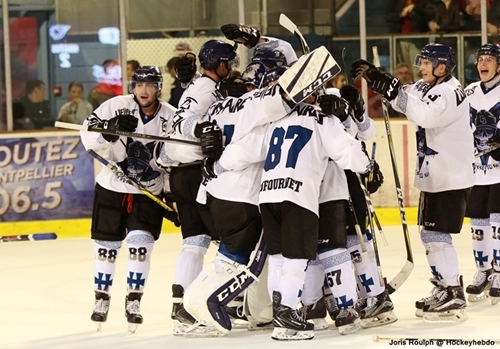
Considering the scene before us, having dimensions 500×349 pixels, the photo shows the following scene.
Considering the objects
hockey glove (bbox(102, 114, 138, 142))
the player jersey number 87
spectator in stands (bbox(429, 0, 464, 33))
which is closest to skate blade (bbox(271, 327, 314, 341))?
the player jersey number 87

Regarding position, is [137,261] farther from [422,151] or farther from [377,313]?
[422,151]

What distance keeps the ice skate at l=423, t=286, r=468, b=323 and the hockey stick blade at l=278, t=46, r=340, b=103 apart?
49.1 inches

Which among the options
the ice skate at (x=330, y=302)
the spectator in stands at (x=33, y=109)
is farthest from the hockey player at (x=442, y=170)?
the spectator in stands at (x=33, y=109)

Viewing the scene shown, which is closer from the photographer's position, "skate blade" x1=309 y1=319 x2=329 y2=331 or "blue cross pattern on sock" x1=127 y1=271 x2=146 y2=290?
"skate blade" x1=309 y1=319 x2=329 y2=331

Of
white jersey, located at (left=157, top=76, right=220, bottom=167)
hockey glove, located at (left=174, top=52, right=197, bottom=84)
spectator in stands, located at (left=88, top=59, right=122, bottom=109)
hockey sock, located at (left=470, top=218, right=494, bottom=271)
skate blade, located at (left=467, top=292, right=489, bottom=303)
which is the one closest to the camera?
white jersey, located at (left=157, top=76, right=220, bottom=167)

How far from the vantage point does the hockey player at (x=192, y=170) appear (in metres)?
5.19

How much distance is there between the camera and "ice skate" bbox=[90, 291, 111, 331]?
17.3ft

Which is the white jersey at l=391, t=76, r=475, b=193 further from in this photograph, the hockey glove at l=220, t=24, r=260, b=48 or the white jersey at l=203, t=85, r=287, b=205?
the hockey glove at l=220, t=24, r=260, b=48

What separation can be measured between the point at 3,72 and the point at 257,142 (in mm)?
4692

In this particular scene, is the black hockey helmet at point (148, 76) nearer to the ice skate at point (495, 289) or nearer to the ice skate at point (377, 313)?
the ice skate at point (377, 313)

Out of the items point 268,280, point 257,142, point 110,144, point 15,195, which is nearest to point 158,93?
point 110,144

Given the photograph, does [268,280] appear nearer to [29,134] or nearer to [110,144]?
[110,144]

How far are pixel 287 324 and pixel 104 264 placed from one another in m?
1.06

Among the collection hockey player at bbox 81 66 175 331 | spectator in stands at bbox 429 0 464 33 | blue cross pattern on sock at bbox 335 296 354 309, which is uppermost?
spectator in stands at bbox 429 0 464 33
